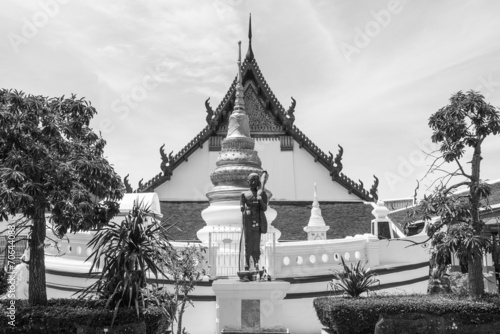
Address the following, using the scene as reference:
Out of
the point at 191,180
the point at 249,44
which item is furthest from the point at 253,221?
the point at 249,44

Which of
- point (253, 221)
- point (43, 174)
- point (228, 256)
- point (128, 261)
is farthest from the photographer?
point (228, 256)

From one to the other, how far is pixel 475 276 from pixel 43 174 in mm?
6568

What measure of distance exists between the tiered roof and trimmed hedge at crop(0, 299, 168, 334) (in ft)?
61.3

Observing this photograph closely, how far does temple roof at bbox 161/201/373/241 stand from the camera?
66.0 ft

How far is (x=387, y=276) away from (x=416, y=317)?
4.23 meters

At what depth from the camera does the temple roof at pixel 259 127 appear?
86.8 feet

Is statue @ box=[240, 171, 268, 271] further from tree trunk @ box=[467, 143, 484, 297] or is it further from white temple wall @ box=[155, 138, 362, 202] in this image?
white temple wall @ box=[155, 138, 362, 202]

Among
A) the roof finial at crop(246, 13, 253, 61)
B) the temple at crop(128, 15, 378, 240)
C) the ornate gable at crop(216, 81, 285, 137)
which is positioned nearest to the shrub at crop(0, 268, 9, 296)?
the temple at crop(128, 15, 378, 240)

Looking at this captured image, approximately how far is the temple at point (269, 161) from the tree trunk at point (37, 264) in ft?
55.3

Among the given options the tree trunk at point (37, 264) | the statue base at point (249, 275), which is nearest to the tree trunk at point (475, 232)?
the statue base at point (249, 275)

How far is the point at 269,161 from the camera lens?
2773cm

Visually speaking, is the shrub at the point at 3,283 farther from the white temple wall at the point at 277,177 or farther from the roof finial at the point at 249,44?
the roof finial at the point at 249,44

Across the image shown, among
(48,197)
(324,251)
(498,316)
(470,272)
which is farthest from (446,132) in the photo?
(48,197)

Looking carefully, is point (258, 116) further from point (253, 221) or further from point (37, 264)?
point (37, 264)
